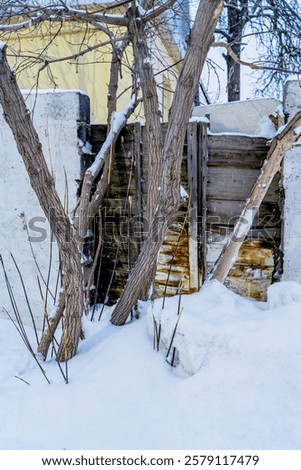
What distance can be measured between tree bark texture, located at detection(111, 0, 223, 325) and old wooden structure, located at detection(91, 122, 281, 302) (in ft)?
2.20

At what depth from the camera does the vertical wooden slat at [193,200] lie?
3.37m

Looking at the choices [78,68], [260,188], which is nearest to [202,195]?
[260,188]

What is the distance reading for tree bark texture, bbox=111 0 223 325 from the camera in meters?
2.42

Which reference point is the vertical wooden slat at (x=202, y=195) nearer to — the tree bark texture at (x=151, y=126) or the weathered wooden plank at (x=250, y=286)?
the weathered wooden plank at (x=250, y=286)

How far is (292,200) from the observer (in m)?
3.15

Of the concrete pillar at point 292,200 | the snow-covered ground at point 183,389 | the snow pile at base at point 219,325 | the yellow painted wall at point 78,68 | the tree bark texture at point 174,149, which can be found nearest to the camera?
the snow-covered ground at point 183,389

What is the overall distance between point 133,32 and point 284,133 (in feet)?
4.35

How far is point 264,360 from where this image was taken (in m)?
1.82

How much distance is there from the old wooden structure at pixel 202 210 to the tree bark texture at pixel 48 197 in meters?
0.80

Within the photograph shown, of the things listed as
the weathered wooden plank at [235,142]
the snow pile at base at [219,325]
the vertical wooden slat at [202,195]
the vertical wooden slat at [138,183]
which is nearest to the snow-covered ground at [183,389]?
the snow pile at base at [219,325]

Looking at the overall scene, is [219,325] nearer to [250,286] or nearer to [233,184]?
[250,286]

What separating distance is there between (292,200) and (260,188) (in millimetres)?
552

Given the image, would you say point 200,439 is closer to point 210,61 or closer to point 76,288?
point 76,288

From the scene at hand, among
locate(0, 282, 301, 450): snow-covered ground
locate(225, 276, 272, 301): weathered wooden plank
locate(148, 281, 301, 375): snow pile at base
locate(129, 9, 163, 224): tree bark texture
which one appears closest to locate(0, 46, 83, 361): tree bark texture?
locate(0, 282, 301, 450): snow-covered ground
